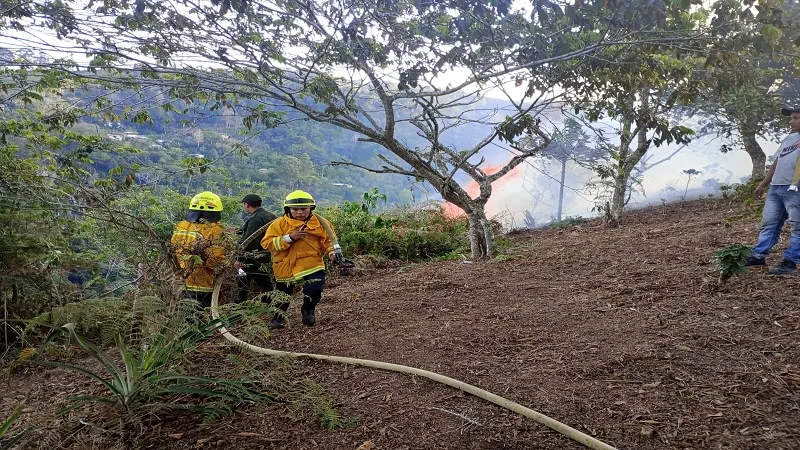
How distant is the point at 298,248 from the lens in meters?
4.29

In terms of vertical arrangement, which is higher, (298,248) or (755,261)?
(755,261)

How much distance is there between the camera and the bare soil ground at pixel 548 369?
7.89 feet

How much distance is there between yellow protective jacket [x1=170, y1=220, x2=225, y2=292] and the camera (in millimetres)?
3879

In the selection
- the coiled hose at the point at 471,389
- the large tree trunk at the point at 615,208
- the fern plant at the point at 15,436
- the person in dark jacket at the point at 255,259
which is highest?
the large tree trunk at the point at 615,208

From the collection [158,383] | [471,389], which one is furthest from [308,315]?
[471,389]

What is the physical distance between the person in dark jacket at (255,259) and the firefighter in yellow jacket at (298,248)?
24.9 inches

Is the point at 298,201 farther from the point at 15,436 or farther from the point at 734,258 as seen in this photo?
the point at 734,258

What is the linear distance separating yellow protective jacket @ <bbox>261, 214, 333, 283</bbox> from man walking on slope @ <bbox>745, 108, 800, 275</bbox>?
12.5 ft

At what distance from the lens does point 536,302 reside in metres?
4.41

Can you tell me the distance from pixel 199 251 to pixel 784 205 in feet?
16.5

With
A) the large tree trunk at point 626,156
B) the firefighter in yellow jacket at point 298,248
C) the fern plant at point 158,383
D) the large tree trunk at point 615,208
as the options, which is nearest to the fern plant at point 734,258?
the firefighter in yellow jacket at point 298,248

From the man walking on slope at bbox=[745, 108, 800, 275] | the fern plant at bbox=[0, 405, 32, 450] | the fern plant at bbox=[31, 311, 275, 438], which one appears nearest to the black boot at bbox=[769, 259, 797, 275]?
the man walking on slope at bbox=[745, 108, 800, 275]

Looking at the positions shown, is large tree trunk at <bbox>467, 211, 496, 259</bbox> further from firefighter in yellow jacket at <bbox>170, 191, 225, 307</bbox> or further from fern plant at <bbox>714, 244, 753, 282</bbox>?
firefighter in yellow jacket at <bbox>170, 191, 225, 307</bbox>

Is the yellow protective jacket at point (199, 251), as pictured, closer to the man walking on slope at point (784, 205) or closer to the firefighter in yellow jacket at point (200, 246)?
the firefighter in yellow jacket at point (200, 246)
